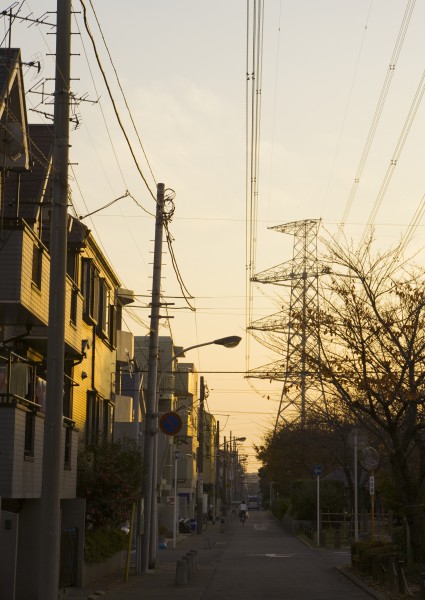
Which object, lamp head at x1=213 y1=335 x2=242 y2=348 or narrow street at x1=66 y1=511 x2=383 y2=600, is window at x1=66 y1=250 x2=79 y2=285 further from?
narrow street at x1=66 y1=511 x2=383 y2=600

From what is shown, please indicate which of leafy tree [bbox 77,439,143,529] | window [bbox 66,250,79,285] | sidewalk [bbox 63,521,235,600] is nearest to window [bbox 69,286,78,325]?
window [bbox 66,250,79,285]

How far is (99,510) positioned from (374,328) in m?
9.79

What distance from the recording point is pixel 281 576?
27406mm

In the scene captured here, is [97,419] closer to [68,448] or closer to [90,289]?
[90,289]

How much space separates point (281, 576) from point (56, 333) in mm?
16532

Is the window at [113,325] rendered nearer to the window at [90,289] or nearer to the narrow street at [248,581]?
the window at [90,289]

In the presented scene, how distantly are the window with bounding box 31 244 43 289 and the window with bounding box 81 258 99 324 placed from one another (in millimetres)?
9412

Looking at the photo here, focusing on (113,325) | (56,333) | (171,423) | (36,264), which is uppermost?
(113,325)

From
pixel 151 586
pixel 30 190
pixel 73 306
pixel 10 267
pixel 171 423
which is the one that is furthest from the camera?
pixel 171 423

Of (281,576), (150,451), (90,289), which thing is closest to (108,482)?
(150,451)

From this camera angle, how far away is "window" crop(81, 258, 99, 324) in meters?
30.3

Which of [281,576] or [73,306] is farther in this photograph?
[281,576]

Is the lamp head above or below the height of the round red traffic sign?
above

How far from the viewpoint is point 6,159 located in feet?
67.8
